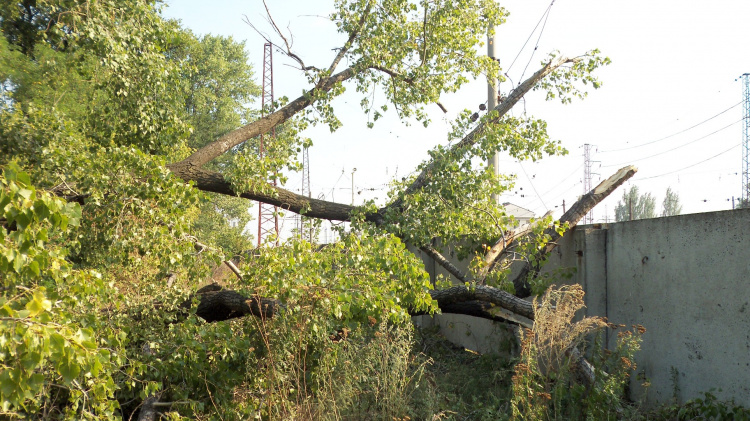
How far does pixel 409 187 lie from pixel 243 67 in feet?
83.5

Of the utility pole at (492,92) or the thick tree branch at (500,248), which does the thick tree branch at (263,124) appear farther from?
the thick tree branch at (500,248)

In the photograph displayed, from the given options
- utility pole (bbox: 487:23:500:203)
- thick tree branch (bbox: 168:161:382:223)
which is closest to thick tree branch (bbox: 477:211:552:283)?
utility pole (bbox: 487:23:500:203)

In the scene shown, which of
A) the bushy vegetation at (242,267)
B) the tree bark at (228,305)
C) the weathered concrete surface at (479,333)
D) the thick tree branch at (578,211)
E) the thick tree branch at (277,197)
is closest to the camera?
the bushy vegetation at (242,267)

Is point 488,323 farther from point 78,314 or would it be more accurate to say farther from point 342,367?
point 78,314

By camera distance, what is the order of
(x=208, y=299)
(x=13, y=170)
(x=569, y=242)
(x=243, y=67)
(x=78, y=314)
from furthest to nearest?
(x=243, y=67)
(x=569, y=242)
(x=208, y=299)
(x=78, y=314)
(x=13, y=170)

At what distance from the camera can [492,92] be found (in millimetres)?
8602

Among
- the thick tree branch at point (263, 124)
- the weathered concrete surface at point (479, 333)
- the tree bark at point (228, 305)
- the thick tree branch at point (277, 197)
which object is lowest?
the weathered concrete surface at point (479, 333)

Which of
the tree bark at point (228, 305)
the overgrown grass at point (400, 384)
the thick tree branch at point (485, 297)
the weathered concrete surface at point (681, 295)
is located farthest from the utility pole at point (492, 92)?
the tree bark at point (228, 305)

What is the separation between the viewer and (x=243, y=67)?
3058cm

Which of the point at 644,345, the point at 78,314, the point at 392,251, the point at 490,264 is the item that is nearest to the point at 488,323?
the point at 490,264

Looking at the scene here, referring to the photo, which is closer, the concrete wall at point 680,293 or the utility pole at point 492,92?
the concrete wall at point 680,293

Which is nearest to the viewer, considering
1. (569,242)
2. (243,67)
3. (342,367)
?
(342,367)

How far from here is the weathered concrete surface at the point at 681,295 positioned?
14.0 ft

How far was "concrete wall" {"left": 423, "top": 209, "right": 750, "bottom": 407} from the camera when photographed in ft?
14.0
